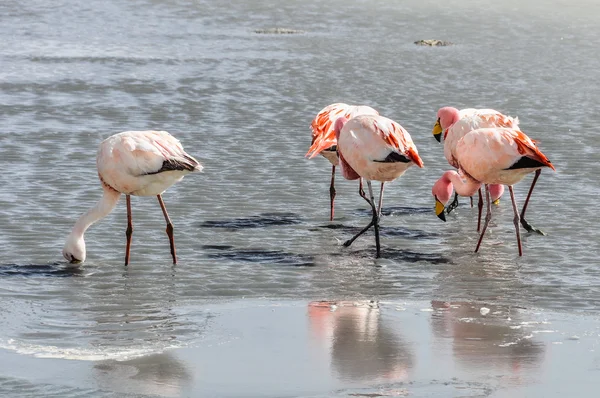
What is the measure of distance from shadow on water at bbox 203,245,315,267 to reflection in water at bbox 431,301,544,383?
1372mm

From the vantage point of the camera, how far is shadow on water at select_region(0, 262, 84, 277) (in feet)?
25.0

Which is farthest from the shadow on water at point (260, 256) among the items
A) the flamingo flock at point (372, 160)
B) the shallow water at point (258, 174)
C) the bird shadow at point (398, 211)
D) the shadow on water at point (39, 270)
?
the bird shadow at point (398, 211)

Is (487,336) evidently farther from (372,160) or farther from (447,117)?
(447,117)

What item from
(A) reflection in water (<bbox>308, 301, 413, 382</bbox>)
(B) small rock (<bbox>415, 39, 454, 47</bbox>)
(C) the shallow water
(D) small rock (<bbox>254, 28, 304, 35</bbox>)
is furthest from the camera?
(D) small rock (<bbox>254, 28, 304, 35</bbox>)

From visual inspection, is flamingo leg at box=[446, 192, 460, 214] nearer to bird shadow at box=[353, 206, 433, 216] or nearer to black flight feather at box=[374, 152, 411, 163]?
bird shadow at box=[353, 206, 433, 216]

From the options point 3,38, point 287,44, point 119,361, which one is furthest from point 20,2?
point 119,361

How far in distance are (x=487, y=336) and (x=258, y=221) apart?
3.32m

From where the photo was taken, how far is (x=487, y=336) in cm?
625

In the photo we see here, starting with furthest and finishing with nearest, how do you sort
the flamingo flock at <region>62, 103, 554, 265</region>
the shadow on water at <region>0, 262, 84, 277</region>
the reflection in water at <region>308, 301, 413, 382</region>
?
1. the flamingo flock at <region>62, 103, 554, 265</region>
2. the shadow on water at <region>0, 262, 84, 277</region>
3. the reflection in water at <region>308, 301, 413, 382</region>

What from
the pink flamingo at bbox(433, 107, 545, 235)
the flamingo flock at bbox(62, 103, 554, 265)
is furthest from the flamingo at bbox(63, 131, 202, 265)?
the pink flamingo at bbox(433, 107, 545, 235)

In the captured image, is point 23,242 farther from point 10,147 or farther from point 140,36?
point 140,36

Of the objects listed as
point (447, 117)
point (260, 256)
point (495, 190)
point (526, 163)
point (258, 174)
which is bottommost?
point (258, 174)

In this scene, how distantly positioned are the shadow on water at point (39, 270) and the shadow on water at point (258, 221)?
5.04 ft

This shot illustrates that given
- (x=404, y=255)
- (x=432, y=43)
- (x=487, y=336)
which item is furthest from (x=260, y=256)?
(x=432, y=43)
